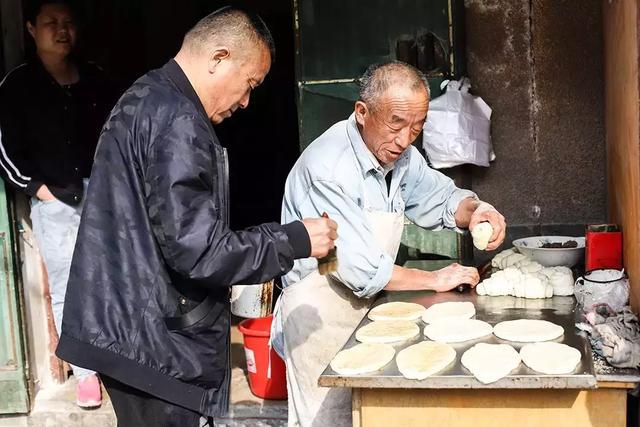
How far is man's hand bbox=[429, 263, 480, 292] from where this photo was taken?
3482 mm

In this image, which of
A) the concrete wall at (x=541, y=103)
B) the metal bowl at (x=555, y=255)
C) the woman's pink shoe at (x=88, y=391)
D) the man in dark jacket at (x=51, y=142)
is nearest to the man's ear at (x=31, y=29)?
the man in dark jacket at (x=51, y=142)

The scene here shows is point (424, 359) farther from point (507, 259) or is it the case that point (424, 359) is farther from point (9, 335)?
point (9, 335)

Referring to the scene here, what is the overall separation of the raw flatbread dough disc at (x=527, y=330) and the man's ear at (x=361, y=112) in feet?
3.41

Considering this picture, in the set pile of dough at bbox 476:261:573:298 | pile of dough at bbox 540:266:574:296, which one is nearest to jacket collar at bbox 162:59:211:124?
pile of dough at bbox 476:261:573:298

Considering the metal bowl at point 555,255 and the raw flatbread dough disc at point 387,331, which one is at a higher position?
the metal bowl at point 555,255

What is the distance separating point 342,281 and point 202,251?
976 mm

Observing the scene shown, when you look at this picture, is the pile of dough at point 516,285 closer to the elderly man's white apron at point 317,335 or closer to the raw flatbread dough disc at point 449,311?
the raw flatbread dough disc at point 449,311

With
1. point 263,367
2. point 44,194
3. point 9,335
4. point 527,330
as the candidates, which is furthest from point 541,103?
Answer: point 9,335

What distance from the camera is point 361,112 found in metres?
3.29

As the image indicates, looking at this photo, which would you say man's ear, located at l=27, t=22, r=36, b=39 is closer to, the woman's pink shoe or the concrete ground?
the woman's pink shoe

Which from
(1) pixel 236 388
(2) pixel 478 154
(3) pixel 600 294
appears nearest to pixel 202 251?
(3) pixel 600 294

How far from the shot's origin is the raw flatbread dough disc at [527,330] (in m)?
2.73

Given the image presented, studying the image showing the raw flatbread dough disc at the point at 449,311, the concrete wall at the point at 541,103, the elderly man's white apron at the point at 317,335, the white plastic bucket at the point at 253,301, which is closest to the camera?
the raw flatbread dough disc at the point at 449,311

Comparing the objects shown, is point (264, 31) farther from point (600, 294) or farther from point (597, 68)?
point (597, 68)
